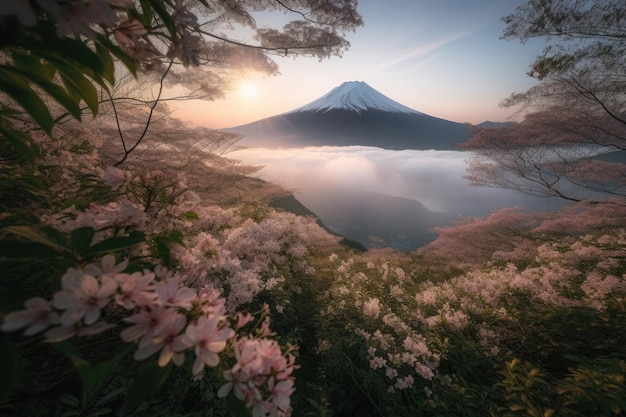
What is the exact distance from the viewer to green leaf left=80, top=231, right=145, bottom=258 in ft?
1.57

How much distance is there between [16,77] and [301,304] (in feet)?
10.9

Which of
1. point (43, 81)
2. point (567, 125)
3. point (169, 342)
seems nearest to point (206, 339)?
point (169, 342)

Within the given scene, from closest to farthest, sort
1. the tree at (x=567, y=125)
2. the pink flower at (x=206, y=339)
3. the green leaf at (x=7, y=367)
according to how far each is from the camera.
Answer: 1. the green leaf at (x=7, y=367)
2. the pink flower at (x=206, y=339)
3. the tree at (x=567, y=125)

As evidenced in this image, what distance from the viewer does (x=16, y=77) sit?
50 centimetres

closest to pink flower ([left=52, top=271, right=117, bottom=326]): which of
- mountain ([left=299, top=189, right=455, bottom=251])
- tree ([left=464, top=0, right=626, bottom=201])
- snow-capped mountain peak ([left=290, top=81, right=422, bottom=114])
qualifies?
tree ([left=464, top=0, right=626, bottom=201])

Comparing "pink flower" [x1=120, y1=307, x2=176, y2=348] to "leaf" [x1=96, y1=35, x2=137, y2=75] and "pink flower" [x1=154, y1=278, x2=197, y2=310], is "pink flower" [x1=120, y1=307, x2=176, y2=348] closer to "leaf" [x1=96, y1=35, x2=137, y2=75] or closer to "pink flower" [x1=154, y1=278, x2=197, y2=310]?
"pink flower" [x1=154, y1=278, x2=197, y2=310]

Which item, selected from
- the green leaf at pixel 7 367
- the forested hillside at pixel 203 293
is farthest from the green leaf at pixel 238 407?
the green leaf at pixel 7 367

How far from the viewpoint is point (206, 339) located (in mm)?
487

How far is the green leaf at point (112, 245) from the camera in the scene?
479 mm

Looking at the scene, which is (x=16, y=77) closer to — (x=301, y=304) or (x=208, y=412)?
(x=208, y=412)

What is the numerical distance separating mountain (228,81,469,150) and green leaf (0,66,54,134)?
93.6m

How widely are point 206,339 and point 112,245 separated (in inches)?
10.6

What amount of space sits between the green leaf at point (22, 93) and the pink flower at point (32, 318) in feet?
1.27

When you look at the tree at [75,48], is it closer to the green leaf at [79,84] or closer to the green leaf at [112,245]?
the green leaf at [79,84]
